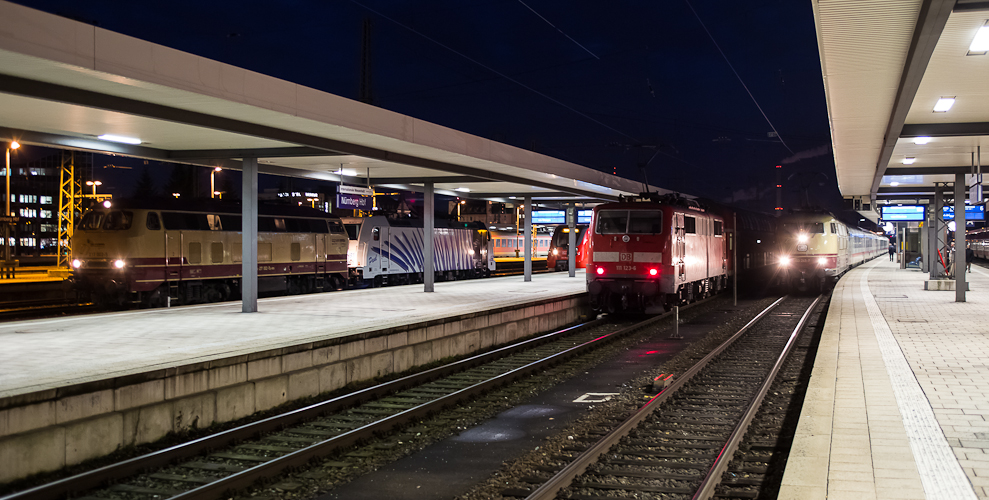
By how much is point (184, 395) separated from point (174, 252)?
37.0 ft

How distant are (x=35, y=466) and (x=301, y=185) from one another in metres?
134

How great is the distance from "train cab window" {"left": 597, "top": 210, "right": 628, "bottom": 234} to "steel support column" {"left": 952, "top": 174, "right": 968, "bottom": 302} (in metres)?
9.27

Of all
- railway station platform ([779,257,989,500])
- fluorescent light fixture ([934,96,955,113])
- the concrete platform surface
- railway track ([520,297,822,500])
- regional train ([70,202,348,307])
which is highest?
fluorescent light fixture ([934,96,955,113])

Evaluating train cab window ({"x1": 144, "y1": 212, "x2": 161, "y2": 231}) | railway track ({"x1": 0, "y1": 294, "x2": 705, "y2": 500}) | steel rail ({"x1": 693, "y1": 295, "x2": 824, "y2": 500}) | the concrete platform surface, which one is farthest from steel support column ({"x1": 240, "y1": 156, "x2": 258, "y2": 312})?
steel rail ({"x1": 693, "y1": 295, "x2": 824, "y2": 500})

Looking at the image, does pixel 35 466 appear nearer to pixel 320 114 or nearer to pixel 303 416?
pixel 303 416

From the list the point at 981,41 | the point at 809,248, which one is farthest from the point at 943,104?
the point at 809,248

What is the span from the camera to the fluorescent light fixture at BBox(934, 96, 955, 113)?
11.6m

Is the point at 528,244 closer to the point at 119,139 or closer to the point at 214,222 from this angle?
the point at 214,222

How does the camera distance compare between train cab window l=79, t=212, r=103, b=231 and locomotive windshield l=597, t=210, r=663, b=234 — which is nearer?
locomotive windshield l=597, t=210, r=663, b=234

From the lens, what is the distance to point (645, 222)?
1738 cm

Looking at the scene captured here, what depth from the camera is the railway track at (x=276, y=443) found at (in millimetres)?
6039

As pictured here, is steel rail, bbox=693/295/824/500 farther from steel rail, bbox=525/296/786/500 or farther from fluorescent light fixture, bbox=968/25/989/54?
fluorescent light fixture, bbox=968/25/989/54

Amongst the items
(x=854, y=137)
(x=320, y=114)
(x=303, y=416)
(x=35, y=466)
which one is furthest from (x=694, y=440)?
(x=854, y=137)

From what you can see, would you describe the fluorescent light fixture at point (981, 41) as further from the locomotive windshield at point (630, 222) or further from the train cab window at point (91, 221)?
the train cab window at point (91, 221)
